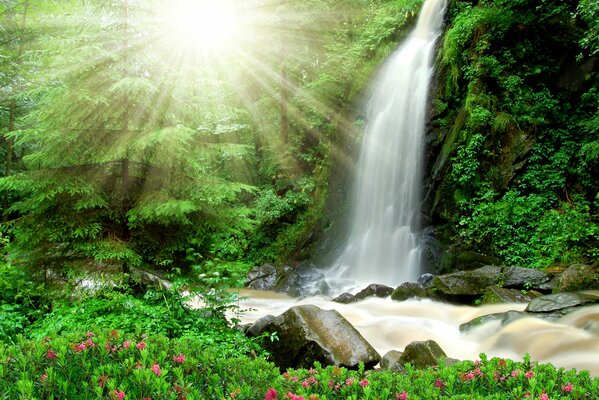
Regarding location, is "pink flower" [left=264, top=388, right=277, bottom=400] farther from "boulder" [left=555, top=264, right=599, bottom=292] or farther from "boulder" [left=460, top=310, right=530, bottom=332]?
"boulder" [left=555, top=264, right=599, bottom=292]

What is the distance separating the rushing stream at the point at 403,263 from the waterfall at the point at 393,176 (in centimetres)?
4

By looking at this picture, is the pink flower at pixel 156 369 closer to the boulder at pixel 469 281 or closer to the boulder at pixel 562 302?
the boulder at pixel 562 302

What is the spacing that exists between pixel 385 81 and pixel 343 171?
3.98 metres

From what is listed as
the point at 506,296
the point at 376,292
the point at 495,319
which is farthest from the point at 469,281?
the point at 376,292

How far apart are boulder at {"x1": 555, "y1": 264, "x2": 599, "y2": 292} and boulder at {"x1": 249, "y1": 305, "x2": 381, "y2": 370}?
4.41 metres

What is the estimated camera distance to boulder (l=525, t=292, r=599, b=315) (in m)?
6.31

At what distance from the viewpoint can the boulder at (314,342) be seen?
16.8 ft

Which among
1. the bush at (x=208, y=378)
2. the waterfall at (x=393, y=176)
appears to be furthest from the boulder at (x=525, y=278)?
the bush at (x=208, y=378)

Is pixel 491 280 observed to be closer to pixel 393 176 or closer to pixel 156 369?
pixel 393 176

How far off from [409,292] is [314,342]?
14.6 feet

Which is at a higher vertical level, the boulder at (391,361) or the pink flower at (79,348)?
the pink flower at (79,348)

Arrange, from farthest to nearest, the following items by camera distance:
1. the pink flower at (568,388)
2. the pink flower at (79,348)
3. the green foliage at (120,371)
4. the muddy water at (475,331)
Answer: the muddy water at (475,331), the pink flower at (79,348), the pink flower at (568,388), the green foliage at (120,371)

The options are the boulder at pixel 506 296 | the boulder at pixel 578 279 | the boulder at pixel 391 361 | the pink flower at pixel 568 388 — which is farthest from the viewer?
the boulder at pixel 506 296

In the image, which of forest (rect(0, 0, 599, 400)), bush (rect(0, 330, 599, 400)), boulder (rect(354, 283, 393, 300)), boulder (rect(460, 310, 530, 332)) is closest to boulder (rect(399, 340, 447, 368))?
forest (rect(0, 0, 599, 400))
